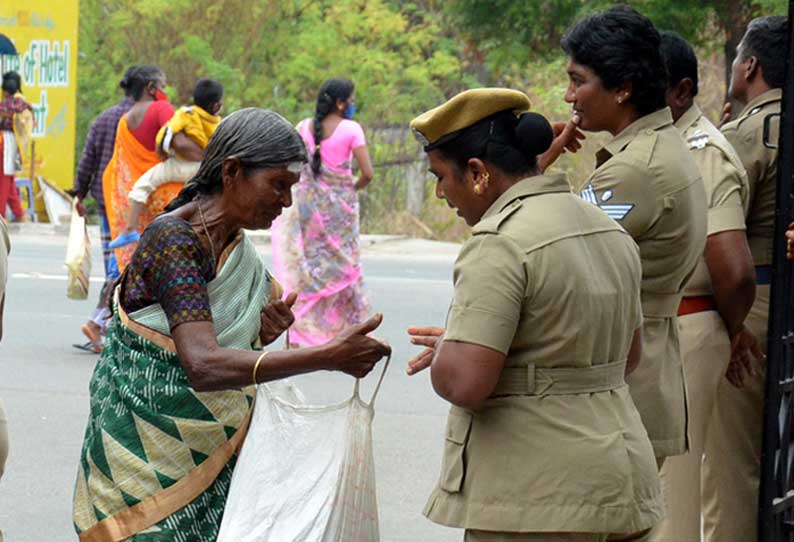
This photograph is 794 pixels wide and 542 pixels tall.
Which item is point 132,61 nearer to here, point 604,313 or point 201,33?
point 201,33

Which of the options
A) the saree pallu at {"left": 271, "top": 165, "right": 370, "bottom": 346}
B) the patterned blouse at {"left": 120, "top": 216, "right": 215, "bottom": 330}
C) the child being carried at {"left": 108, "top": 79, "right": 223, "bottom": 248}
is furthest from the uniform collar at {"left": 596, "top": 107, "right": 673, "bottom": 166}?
the saree pallu at {"left": 271, "top": 165, "right": 370, "bottom": 346}

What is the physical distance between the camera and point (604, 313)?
302cm

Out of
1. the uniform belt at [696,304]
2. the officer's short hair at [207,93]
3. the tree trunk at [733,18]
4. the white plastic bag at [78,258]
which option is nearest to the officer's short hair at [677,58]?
the uniform belt at [696,304]

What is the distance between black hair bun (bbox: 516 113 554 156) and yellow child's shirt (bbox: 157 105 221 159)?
6045 millimetres

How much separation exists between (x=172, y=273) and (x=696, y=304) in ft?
6.28

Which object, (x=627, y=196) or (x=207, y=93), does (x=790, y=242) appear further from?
(x=207, y=93)

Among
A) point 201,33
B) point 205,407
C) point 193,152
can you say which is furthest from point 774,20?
point 201,33

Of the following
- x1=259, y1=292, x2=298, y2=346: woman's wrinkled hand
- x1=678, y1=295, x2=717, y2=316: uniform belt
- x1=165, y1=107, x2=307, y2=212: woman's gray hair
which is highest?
x1=165, y1=107, x2=307, y2=212: woman's gray hair

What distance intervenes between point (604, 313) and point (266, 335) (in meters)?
1.00

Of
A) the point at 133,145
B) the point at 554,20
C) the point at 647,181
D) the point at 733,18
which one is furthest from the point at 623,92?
the point at 554,20

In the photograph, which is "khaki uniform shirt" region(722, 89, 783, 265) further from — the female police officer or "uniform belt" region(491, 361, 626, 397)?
"uniform belt" region(491, 361, 626, 397)

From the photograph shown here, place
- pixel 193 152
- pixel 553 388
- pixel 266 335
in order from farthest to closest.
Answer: pixel 193 152 < pixel 266 335 < pixel 553 388

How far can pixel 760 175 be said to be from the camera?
15.4 feet

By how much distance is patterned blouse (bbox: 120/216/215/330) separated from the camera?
10.7 feet
